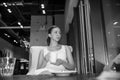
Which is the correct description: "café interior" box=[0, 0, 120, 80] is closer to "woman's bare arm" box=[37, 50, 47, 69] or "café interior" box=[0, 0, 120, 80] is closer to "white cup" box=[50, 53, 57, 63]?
"woman's bare arm" box=[37, 50, 47, 69]

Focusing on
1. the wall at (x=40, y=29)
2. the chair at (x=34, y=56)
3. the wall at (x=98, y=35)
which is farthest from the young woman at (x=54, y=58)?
the wall at (x=40, y=29)

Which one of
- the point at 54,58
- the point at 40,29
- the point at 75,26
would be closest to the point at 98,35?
the point at 54,58

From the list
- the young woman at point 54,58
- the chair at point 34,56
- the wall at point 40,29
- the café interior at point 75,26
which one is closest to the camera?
the young woman at point 54,58

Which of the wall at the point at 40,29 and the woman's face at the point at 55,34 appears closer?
the woman's face at the point at 55,34

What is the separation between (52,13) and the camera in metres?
6.71

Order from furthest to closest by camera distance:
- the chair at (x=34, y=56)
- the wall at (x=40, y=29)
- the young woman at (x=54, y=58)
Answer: the wall at (x=40, y=29) < the chair at (x=34, y=56) < the young woman at (x=54, y=58)

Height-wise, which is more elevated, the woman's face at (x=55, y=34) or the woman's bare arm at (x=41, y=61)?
the woman's face at (x=55, y=34)

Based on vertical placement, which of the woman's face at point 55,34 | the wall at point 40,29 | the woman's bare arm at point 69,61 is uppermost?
the wall at point 40,29

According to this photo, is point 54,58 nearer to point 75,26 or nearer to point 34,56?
point 34,56

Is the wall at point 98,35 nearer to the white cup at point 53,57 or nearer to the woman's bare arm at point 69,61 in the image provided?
the woman's bare arm at point 69,61

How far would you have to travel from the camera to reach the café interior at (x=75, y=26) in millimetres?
2059

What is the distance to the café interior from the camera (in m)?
2.06

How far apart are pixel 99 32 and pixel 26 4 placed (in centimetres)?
475

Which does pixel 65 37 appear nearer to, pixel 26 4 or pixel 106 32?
pixel 26 4
